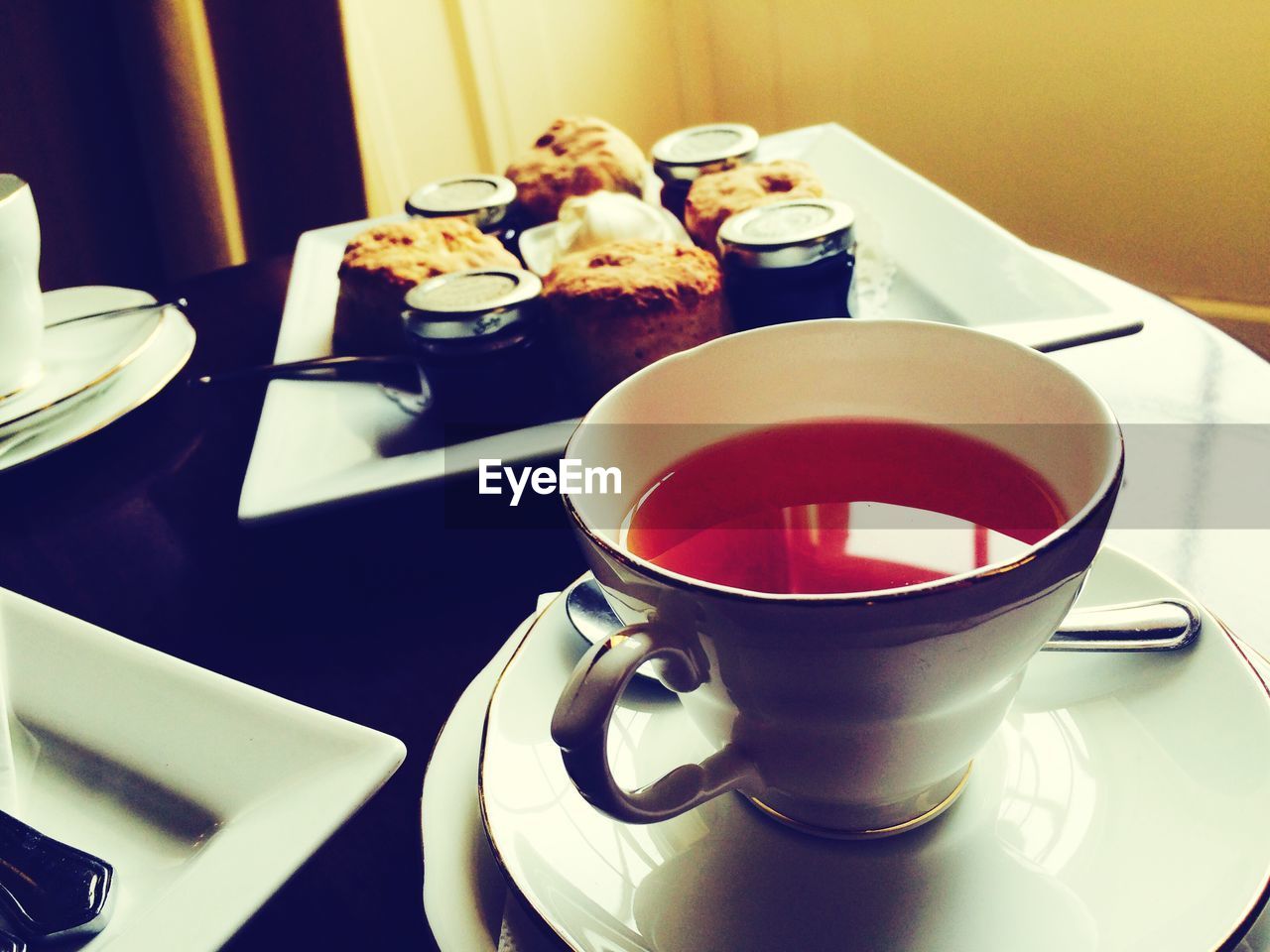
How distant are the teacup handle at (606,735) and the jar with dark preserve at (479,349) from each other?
44 cm

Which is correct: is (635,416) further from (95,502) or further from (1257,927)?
(95,502)

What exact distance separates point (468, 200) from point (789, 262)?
45cm

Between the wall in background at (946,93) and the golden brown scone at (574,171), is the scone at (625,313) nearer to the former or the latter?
the golden brown scone at (574,171)

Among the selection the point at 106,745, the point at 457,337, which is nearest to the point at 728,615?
the point at 106,745

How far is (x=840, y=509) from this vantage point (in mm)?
454

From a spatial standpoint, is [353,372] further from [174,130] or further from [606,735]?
[174,130]

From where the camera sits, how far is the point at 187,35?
176cm

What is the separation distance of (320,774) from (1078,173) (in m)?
1.85

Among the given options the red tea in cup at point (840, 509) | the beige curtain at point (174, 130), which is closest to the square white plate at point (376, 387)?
the red tea in cup at point (840, 509)

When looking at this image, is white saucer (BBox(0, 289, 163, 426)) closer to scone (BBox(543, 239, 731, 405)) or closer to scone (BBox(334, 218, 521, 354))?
scone (BBox(334, 218, 521, 354))

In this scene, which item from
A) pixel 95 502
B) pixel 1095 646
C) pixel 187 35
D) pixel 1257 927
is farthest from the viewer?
pixel 187 35

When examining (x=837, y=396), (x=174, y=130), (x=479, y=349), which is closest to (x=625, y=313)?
(x=479, y=349)

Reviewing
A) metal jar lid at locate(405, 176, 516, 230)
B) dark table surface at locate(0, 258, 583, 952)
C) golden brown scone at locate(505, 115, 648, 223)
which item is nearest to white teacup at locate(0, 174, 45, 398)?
dark table surface at locate(0, 258, 583, 952)

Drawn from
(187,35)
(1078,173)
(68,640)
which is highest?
(187,35)
